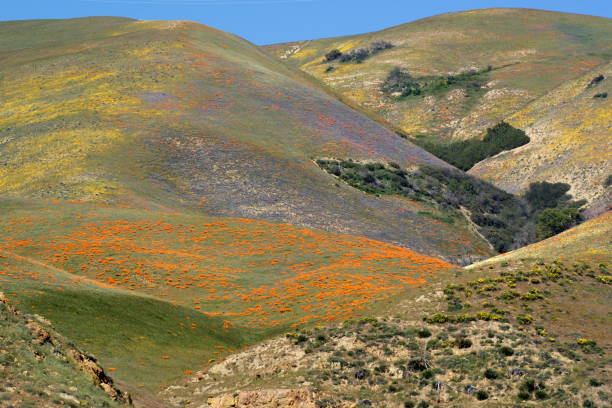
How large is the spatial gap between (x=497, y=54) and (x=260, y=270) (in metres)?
146

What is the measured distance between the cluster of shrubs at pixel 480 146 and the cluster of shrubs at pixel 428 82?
32766 millimetres

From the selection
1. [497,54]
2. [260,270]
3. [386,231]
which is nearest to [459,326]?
[260,270]

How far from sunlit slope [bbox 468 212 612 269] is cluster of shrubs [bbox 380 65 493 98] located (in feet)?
354

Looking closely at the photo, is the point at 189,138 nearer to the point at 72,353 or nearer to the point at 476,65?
the point at 72,353

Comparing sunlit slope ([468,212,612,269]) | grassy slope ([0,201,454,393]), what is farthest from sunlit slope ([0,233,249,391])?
sunlit slope ([468,212,612,269])

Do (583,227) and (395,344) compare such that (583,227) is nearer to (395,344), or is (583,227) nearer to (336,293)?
(336,293)

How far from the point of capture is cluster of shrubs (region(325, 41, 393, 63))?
616 feet

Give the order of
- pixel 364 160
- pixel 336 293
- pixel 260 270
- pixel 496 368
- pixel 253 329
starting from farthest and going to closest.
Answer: pixel 364 160 → pixel 260 270 → pixel 336 293 → pixel 253 329 → pixel 496 368

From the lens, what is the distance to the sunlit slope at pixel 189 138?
63.6 metres

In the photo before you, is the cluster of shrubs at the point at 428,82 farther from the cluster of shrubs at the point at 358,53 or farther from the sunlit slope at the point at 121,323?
the sunlit slope at the point at 121,323

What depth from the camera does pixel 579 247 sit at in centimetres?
4294

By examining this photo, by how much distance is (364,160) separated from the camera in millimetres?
82438

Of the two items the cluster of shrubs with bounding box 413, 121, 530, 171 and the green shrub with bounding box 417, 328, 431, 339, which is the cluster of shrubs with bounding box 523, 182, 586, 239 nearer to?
the cluster of shrubs with bounding box 413, 121, 530, 171

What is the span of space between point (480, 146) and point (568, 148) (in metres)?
17.6
